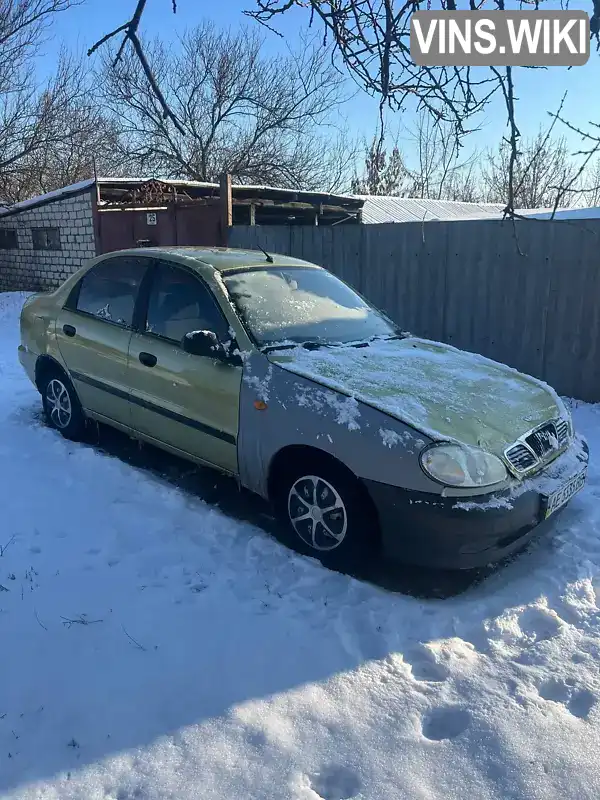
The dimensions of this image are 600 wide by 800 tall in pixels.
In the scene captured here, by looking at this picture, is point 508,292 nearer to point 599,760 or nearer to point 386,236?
point 386,236

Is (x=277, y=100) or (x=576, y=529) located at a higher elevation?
(x=277, y=100)

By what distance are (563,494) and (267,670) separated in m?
1.84

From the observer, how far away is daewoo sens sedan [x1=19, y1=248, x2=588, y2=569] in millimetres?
3037

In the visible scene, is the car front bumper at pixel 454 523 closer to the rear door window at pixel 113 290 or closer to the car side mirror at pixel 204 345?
the car side mirror at pixel 204 345

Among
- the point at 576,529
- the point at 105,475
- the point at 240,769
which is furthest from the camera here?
the point at 105,475

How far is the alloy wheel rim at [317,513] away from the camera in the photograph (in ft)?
10.8

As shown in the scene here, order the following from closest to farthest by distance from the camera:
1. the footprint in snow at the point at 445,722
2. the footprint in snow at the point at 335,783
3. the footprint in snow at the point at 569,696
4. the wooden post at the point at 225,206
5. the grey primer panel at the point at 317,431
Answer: the footprint in snow at the point at 335,783 → the footprint in snow at the point at 445,722 → the footprint in snow at the point at 569,696 → the grey primer panel at the point at 317,431 → the wooden post at the point at 225,206

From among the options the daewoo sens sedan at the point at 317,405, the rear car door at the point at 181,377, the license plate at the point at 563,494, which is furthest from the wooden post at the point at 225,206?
the license plate at the point at 563,494

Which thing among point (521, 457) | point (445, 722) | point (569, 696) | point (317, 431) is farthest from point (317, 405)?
point (569, 696)

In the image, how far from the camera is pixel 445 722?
2.37 meters

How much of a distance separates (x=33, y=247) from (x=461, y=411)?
51.5ft

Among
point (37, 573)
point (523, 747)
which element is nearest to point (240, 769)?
point (523, 747)

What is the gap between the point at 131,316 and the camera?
4.56 meters

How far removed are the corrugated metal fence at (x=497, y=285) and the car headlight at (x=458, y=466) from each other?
397 cm
